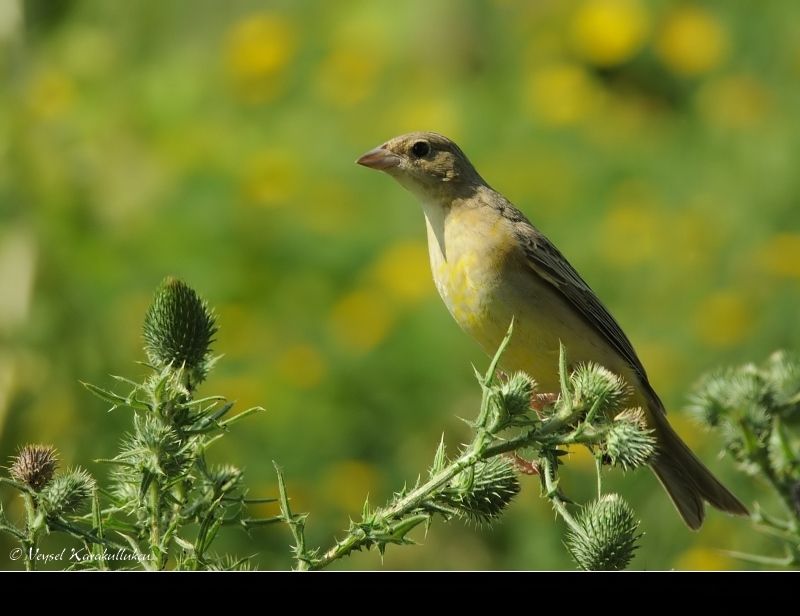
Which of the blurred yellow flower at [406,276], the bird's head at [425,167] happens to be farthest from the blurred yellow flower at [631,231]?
the bird's head at [425,167]

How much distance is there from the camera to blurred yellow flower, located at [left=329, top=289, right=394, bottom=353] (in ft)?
21.9

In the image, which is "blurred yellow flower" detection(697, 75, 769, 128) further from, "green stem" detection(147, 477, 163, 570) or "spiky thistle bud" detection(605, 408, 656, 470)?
"green stem" detection(147, 477, 163, 570)

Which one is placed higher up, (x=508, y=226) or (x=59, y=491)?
(x=508, y=226)

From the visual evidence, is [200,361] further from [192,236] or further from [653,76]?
[653,76]

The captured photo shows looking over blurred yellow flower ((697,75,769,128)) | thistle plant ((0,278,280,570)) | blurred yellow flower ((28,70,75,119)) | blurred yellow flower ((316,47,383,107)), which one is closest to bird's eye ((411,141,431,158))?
thistle plant ((0,278,280,570))

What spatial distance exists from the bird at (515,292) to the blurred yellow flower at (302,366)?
1.64 m

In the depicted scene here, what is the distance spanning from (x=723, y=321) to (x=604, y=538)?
4158mm

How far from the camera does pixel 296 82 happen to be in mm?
8602

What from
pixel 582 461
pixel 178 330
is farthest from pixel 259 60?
pixel 178 330

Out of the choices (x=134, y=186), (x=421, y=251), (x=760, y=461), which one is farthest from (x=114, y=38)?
(x=760, y=461)

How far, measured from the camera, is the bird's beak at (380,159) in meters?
4.83

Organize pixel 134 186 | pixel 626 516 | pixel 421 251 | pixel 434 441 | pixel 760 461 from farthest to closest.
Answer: pixel 421 251
pixel 134 186
pixel 434 441
pixel 760 461
pixel 626 516

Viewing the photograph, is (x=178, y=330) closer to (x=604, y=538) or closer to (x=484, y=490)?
(x=484, y=490)

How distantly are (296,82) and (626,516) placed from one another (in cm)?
628
